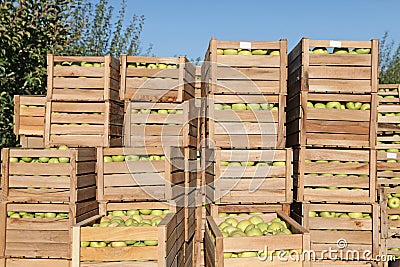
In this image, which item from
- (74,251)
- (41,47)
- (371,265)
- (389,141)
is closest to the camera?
(74,251)

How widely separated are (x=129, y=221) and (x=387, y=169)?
3.40 metres

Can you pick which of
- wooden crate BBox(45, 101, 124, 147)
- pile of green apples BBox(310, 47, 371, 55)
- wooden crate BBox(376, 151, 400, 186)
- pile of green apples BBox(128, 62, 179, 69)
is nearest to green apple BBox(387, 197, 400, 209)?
wooden crate BBox(376, 151, 400, 186)

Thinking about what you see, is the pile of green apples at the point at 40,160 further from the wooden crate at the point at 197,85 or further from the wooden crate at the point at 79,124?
the wooden crate at the point at 197,85

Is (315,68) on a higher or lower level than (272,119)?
higher

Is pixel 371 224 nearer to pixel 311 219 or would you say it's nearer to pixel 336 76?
pixel 311 219

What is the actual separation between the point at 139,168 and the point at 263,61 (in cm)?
173

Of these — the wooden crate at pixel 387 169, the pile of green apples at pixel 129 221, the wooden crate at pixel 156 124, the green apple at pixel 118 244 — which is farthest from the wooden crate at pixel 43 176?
the wooden crate at pixel 387 169

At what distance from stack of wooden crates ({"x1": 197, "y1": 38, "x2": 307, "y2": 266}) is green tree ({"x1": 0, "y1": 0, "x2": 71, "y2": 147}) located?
10.4ft


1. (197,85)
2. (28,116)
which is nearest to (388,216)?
(197,85)

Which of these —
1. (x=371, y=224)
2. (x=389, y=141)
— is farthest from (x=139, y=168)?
Result: (x=389, y=141)

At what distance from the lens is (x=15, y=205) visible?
527cm

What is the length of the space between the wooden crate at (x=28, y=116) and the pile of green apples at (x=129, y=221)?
4.87 feet

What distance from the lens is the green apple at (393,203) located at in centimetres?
634

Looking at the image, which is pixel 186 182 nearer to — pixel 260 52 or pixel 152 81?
pixel 152 81
